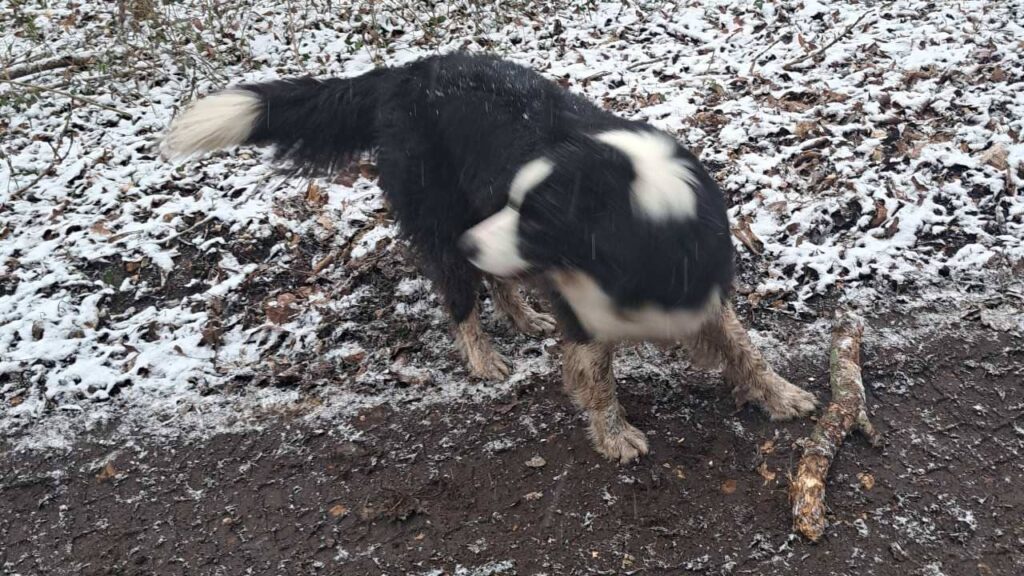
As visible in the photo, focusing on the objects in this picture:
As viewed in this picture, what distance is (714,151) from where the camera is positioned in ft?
16.0

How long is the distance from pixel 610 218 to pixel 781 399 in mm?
1483

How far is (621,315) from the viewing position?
254 cm

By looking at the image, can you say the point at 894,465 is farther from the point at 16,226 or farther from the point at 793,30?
the point at 16,226

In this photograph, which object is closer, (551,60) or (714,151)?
(714,151)

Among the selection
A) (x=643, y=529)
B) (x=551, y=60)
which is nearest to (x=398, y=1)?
(x=551, y=60)

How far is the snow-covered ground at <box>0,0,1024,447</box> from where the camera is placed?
3.88 m

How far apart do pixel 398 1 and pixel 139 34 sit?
2498 mm

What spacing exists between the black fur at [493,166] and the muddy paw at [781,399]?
826 mm

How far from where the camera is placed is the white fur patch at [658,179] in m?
2.29

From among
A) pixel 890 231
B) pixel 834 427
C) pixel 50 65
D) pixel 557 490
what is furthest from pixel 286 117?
pixel 50 65

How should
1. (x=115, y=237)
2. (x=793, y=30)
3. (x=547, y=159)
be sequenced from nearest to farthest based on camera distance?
(x=547, y=159)
(x=115, y=237)
(x=793, y=30)

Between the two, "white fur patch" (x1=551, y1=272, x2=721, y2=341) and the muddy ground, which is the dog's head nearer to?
"white fur patch" (x1=551, y1=272, x2=721, y2=341)

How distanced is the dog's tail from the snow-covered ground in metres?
1.15

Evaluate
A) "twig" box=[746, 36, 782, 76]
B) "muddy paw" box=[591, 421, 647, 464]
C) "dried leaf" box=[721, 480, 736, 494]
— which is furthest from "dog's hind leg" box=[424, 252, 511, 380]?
"twig" box=[746, 36, 782, 76]
